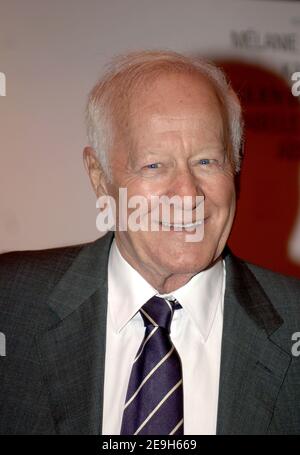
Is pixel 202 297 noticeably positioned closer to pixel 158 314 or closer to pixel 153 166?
pixel 158 314

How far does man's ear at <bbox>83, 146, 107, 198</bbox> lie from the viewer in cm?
129

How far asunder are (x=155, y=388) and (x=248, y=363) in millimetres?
179

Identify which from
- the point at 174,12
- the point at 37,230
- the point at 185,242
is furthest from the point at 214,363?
the point at 174,12

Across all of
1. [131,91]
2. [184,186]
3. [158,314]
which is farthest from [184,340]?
[131,91]

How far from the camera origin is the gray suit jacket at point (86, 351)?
1127 mm

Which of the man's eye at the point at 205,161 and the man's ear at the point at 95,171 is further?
the man's ear at the point at 95,171

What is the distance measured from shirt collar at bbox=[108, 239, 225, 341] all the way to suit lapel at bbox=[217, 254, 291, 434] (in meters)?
0.03

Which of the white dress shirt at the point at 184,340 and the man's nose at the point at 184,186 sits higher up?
the man's nose at the point at 184,186

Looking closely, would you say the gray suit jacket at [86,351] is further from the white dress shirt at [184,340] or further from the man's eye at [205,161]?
the man's eye at [205,161]

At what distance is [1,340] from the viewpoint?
1199 millimetres

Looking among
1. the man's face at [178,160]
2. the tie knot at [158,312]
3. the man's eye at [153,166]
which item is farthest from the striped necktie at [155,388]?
the man's eye at [153,166]

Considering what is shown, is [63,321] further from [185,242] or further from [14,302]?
[185,242]

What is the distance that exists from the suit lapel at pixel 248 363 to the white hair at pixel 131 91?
260mm

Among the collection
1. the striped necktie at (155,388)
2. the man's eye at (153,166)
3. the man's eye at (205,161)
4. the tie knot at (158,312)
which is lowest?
the striped necktie at (155,388)
